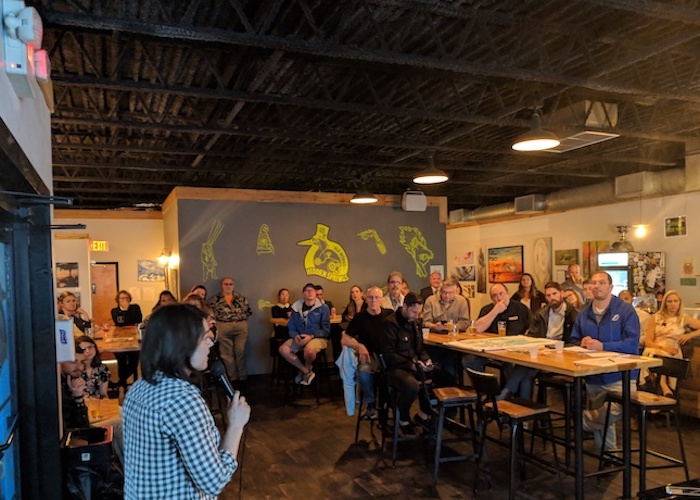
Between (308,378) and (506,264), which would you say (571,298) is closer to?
(308,378)

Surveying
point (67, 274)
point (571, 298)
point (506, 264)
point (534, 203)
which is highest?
point (534, 203)

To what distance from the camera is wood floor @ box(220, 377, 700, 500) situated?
4.00 m

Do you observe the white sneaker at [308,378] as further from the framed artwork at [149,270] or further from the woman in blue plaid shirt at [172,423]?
the framed artwork at [149,270]

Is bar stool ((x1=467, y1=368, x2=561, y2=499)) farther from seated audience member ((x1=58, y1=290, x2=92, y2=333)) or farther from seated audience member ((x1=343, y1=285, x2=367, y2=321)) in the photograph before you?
Result: seated audience member ((x1=58, y1=290, x2=92, y2=333))

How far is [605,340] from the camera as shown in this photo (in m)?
4.43

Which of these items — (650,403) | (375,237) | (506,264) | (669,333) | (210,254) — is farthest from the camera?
(506,264)

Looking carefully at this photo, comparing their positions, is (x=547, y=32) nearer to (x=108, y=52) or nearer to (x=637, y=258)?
(x=108, y=52)

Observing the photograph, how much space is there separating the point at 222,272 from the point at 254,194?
1.31 meters

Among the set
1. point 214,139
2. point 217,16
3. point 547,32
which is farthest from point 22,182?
point 214,139

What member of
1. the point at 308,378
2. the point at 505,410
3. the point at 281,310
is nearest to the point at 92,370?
the point at 308,378

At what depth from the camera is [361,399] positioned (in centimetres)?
539

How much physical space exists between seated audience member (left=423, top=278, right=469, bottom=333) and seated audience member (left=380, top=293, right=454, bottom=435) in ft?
2.98

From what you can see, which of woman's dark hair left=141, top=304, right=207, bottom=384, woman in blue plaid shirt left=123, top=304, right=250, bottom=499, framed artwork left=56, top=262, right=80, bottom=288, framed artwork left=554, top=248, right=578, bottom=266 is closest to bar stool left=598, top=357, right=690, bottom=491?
woman in blue plaid shirt left=123, top=304, right=250, bottom=499

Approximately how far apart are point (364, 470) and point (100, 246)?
28.8ft
